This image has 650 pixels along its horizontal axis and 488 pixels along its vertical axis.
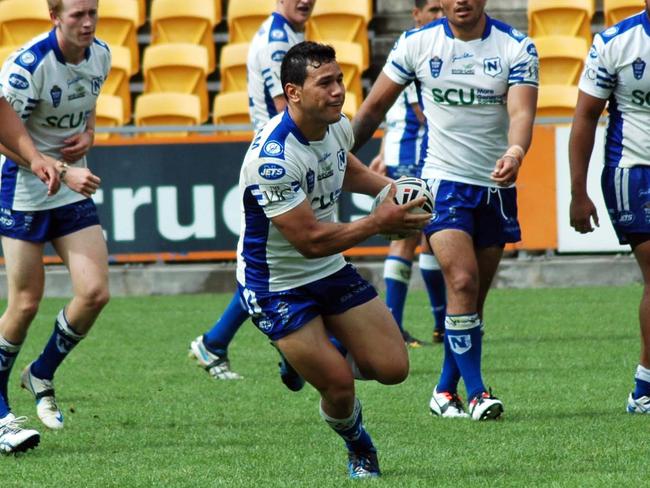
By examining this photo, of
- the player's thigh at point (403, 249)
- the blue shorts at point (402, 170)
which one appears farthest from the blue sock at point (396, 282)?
the blue shorts at point (402, 170)

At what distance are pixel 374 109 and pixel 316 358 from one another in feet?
6.72

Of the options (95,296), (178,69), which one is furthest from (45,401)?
(178,69)

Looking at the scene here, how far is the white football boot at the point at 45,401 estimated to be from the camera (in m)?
7.33

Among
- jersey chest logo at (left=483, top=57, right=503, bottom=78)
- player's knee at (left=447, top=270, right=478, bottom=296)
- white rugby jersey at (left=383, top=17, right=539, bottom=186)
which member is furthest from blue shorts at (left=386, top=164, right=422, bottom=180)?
player's knee at (left=447, top=270, right=478, bottom=296)

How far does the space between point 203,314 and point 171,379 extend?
3.54 meters

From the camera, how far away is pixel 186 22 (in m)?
17.0

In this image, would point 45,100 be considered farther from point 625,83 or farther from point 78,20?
point 625,83

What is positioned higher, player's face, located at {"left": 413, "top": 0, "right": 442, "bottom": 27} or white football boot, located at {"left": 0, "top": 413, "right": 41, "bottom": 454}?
player's face, located at {"left": 413, "top": 0, "right": 442, "bottom": 27}

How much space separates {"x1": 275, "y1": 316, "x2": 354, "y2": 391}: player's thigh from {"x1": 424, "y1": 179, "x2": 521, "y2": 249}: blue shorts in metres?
1.76

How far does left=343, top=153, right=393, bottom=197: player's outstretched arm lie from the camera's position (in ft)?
19.9

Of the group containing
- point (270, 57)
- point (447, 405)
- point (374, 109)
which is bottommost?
point (447, 405)

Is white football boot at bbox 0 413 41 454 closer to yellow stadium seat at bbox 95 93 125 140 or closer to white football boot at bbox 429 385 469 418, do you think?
white football boot at bbox 429 385 469 418

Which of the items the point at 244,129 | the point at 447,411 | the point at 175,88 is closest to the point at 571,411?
the point at 447,411

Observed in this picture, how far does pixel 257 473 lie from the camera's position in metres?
5.89
